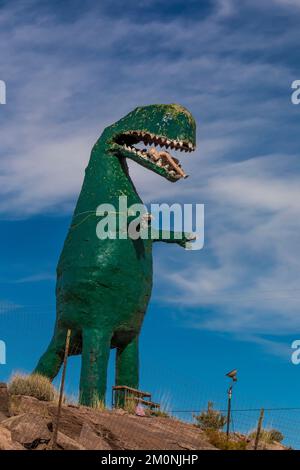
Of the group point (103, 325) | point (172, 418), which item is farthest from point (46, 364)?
point (172, 418)

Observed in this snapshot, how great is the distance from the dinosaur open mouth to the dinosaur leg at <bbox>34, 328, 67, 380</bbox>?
3833mm

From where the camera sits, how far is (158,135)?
1959 centimetres

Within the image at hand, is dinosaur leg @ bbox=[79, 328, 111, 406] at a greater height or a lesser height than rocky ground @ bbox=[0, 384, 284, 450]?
greater

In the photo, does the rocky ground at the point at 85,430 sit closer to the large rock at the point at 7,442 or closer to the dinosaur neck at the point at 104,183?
the large rock at the point at 7,442

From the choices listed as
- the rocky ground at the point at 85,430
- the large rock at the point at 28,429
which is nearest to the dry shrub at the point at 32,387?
the rocky ground at the point at 85,430

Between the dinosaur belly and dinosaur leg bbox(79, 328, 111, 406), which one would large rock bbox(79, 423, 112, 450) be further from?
the dinosaur belly

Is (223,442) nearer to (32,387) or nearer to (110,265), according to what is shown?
(32,387)

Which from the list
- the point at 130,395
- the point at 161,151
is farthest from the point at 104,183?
the point at 130,395

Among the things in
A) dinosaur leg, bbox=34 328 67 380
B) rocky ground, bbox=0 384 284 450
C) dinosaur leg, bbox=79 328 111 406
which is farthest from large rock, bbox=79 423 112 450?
dinosaur leg, bbox=34 328 67 380

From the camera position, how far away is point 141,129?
19.8 meters

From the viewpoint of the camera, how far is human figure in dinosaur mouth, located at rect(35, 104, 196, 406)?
18812 mm
